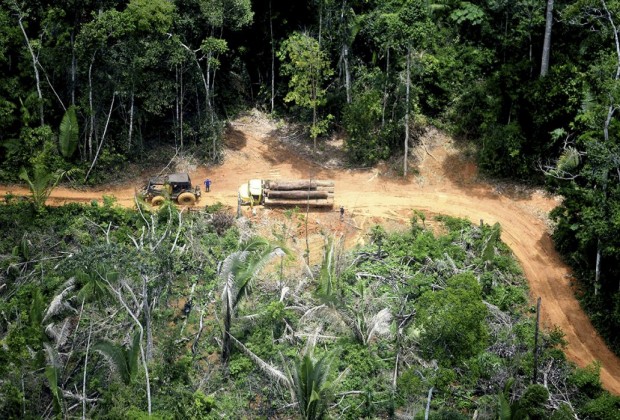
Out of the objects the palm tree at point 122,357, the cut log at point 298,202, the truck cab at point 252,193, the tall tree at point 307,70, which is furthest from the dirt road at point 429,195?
the palm tree at point 122,357

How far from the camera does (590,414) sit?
20453 mm

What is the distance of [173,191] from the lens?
30.2m

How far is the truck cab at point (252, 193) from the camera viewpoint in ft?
97.8

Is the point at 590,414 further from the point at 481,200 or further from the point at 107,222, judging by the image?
the point at 107,222

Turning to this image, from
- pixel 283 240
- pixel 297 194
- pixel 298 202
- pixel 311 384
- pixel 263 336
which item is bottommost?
pixel 263 336

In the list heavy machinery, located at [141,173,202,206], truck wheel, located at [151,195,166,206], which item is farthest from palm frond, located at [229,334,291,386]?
truck wheel, located at [151,195,166,206]

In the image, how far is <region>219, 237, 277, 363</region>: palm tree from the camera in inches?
811

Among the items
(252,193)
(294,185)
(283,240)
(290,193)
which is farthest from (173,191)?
(283,240)

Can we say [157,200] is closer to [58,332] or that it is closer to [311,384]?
[58,332]

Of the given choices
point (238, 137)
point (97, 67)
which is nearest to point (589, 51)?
point (238, 137)

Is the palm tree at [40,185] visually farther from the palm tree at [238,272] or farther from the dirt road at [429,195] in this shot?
the palm tree at [238,272]

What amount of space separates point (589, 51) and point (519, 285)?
34.6ft

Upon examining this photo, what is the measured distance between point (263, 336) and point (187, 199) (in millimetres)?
8742

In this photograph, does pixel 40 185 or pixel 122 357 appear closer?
pixel 122 357
